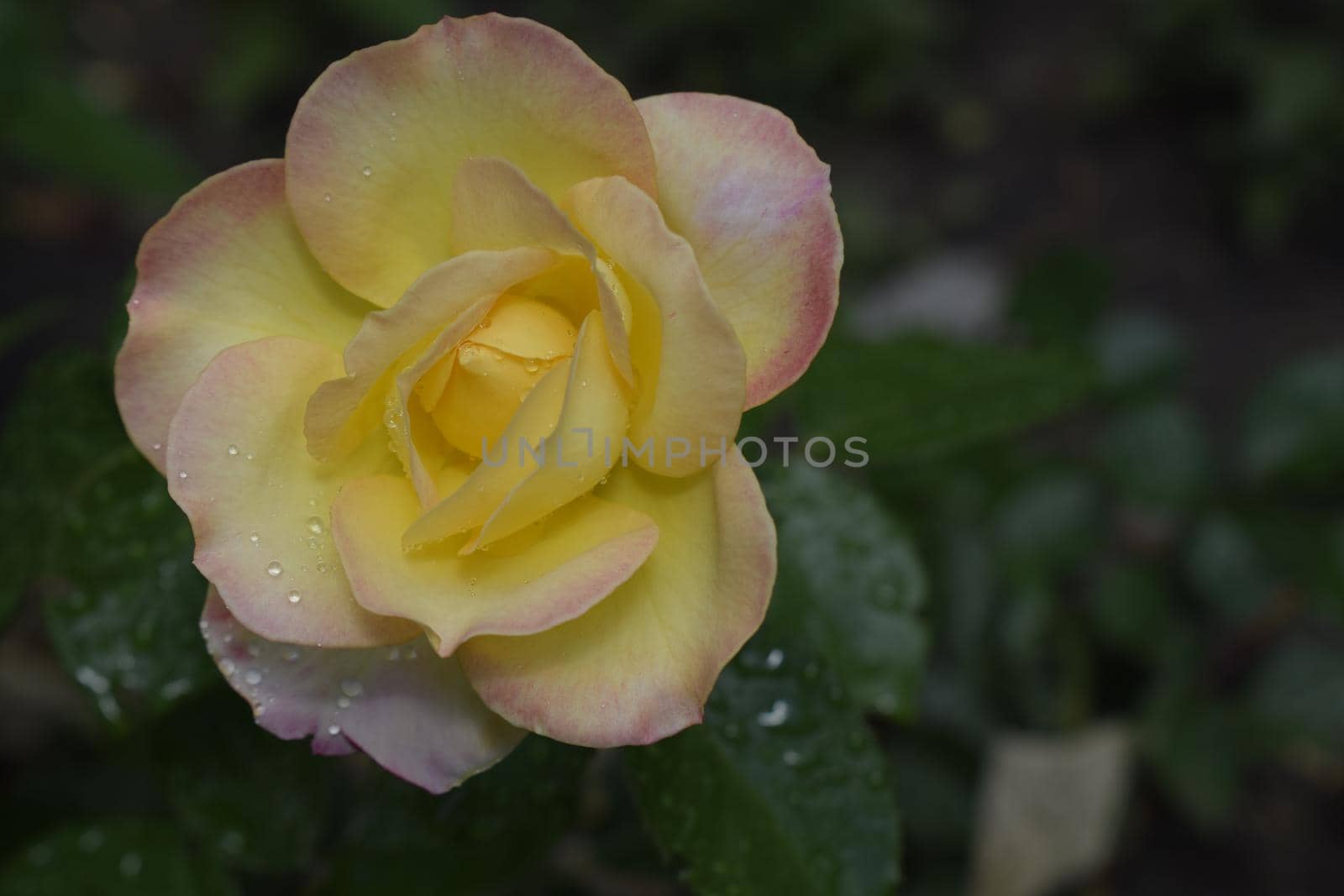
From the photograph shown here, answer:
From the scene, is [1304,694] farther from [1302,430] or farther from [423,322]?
[423,322]

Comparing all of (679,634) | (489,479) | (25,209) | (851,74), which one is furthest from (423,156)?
(25,209)

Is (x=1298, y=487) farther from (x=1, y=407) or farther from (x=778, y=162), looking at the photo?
(x=1, y=407)

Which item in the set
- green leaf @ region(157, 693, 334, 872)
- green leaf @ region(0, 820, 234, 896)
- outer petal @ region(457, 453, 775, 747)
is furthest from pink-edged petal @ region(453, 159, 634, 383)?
green leaf @ region(0, 820, 234, 896)

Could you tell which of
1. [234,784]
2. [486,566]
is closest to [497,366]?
[486,566]

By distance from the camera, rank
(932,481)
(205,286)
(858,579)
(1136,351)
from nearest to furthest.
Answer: (205,286) → (858,579) → (932,481) → (1136,351)

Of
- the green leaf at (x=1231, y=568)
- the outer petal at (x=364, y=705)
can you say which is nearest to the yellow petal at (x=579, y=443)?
the outer petal at (x=364, y=705)

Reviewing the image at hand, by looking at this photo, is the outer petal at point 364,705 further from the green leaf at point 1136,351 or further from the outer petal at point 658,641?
the green leaf at point 1136,351
